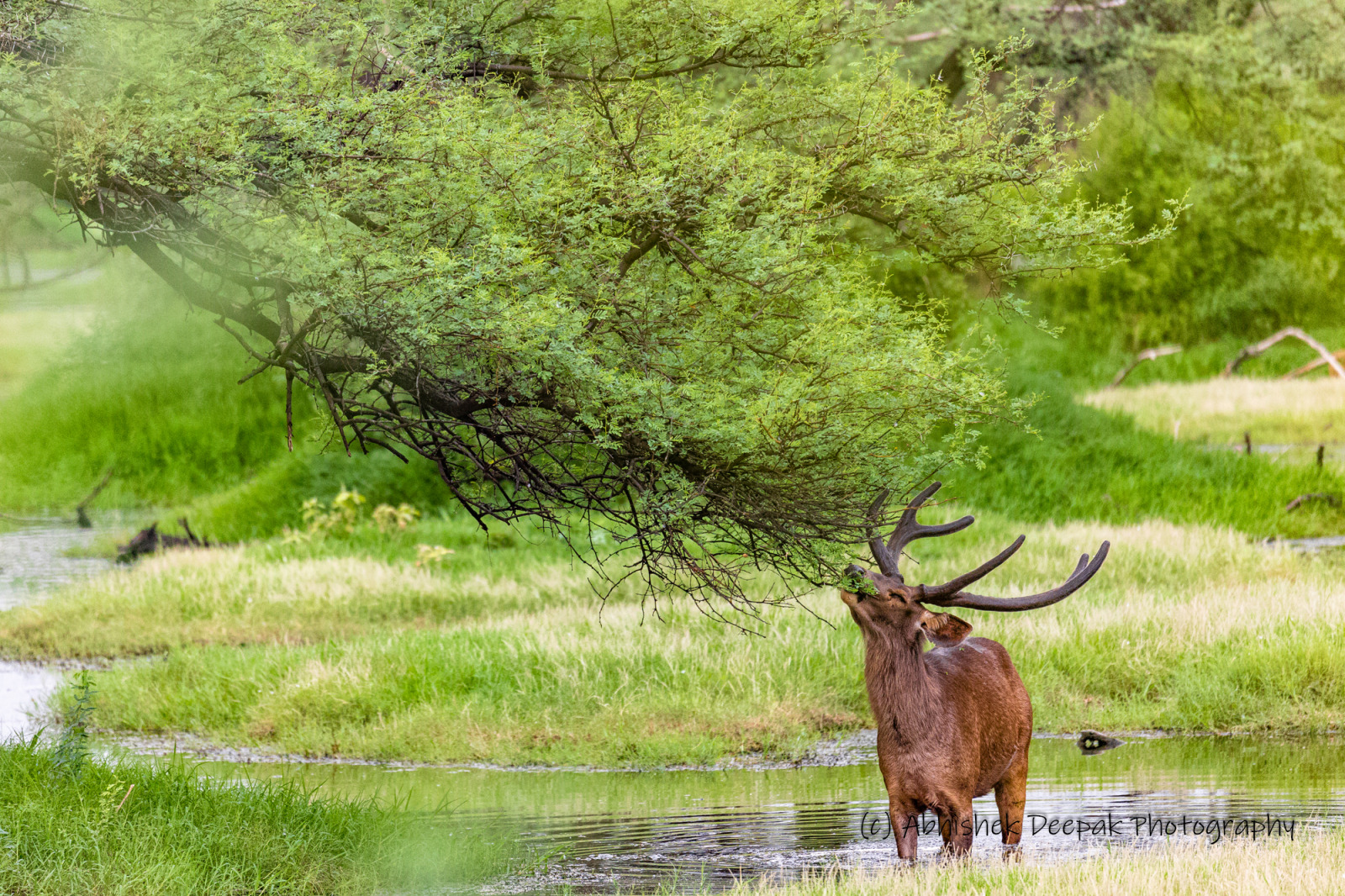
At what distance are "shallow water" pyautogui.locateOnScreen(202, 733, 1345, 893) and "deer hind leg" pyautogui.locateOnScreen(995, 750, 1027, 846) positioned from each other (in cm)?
16

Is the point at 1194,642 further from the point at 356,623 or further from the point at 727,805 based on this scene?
the point at 356,623

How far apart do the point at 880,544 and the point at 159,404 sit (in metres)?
37.9

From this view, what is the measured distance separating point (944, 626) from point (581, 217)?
3.13 meters

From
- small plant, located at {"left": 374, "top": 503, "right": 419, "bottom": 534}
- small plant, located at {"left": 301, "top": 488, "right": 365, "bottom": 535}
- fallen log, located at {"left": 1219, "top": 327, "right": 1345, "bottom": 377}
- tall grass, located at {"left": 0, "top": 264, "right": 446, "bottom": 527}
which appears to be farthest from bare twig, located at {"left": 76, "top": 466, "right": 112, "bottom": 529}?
fallen log, located at {"left": 1219, "top": 327, "right": 1345, "bottom": 377}

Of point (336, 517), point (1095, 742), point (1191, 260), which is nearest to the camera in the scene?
point (1095, 742)

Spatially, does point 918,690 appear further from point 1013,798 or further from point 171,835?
point 171,835

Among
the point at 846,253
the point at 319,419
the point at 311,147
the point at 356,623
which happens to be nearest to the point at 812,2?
the point at 846,253

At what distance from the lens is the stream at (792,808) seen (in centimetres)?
913

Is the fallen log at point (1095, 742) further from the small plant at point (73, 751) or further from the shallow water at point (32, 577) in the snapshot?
the shallow water at point (32, 577)

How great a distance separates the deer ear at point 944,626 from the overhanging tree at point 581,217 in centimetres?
64

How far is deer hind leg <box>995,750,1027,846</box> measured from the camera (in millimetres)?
8852

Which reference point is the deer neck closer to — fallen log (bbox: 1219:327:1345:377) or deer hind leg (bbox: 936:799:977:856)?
deer hind leg (bbox: 936:799:977:856)

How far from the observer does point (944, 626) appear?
805cm

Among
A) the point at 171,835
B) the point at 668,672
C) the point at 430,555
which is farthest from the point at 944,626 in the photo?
the point at 430,555
